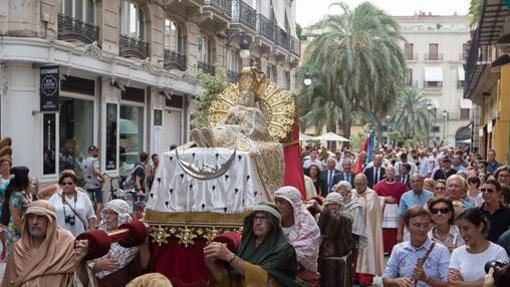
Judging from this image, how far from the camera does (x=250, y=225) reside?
18.2 feet

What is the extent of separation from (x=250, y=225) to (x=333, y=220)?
3036mm

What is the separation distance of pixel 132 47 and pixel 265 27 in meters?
14.3

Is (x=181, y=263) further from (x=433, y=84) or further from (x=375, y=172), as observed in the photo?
(x=433, y=84)

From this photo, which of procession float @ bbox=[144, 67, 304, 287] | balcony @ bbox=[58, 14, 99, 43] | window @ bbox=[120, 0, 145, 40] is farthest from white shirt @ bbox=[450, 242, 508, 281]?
window @ bbox=[120, 0, 145, 40]

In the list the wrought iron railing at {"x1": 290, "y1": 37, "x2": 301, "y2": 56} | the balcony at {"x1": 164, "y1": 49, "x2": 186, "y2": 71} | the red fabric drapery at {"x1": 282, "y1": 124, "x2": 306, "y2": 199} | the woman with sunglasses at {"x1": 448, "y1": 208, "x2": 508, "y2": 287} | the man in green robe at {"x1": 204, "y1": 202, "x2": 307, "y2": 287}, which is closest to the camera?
the man in green robe at {"x1": 204, "y1": 202, "x2": 307, "y2": 287}

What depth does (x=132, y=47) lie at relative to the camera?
2311 centimetres

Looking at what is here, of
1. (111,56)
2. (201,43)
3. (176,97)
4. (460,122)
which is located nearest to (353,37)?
(201,43)

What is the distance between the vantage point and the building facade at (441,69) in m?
77.8

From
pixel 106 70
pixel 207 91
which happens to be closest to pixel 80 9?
pixel 106 70

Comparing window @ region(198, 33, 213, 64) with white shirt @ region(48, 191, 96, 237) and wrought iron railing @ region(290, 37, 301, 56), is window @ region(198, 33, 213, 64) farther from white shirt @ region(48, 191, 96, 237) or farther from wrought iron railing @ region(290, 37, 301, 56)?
white shirt @ region(48, 191, 96, 237)

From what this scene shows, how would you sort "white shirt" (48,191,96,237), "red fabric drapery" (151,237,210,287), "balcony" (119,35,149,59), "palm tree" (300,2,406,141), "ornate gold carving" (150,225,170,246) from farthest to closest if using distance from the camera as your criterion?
"palm tree" (300,2,406,141)
"balcony" (119,35,149,59)
"white shirt" (48,191,96,237)
"ornate gold carving" (150,225,170,246)
"red fabric drapery" (151,237,210,287)

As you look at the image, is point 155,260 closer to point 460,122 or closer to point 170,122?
point 170,122

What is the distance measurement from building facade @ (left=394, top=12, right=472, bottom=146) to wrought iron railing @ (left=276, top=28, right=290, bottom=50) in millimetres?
38165

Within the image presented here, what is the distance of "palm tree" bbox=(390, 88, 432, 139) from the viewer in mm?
74000
